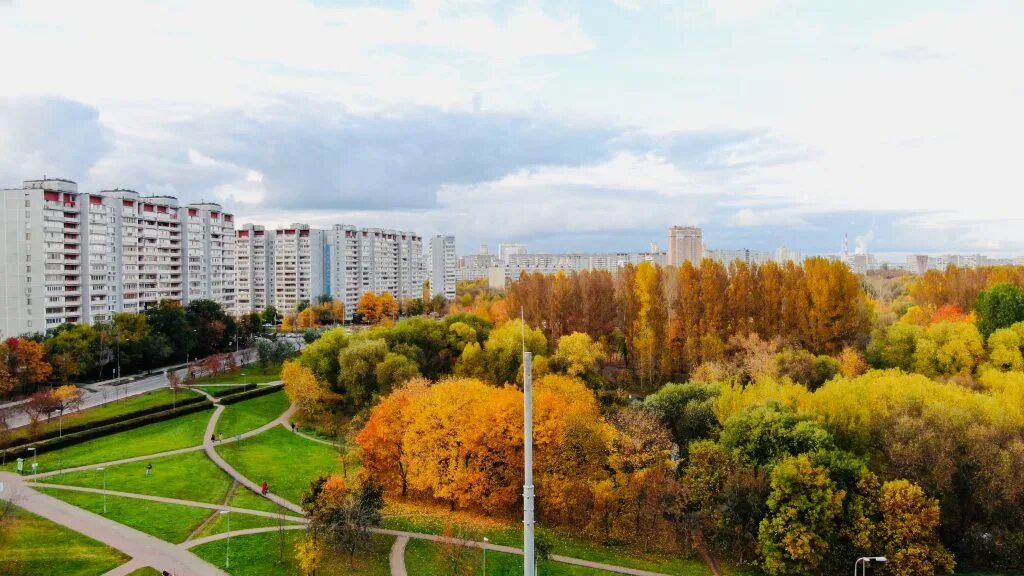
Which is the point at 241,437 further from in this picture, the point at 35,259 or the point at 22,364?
the point at 35,259

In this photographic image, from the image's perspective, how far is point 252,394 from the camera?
5031 centimetres

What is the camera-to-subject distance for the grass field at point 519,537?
2584cm

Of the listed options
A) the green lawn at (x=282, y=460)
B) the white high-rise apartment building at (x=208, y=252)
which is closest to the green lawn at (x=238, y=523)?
the green lawn at (x=282, y=460)

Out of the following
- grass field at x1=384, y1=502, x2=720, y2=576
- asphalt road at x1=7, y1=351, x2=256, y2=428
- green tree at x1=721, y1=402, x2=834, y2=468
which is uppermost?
green tree at x1=721, y1=402, x2=834, y2=468

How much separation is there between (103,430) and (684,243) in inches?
3148

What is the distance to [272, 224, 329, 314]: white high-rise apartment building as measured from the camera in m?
98.0

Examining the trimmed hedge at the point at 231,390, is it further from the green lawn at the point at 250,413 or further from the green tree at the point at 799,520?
the green tree at the point at 799,520

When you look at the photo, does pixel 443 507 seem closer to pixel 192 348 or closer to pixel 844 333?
A: pixel 844 333

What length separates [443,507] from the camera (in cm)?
3092

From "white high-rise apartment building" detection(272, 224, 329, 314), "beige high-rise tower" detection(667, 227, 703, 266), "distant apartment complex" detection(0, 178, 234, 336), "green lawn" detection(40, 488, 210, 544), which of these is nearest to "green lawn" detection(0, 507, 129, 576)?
"green lawn" detection(40, 488, 210, 544)

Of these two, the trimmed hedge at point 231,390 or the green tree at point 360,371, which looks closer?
the green tree at point 360,371

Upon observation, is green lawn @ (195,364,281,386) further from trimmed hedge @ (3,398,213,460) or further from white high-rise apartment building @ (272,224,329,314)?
white high-rise apartment building @ (272,224,329,314)

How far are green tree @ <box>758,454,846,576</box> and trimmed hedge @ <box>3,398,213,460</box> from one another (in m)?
35.2

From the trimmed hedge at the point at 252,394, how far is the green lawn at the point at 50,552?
21219mm
